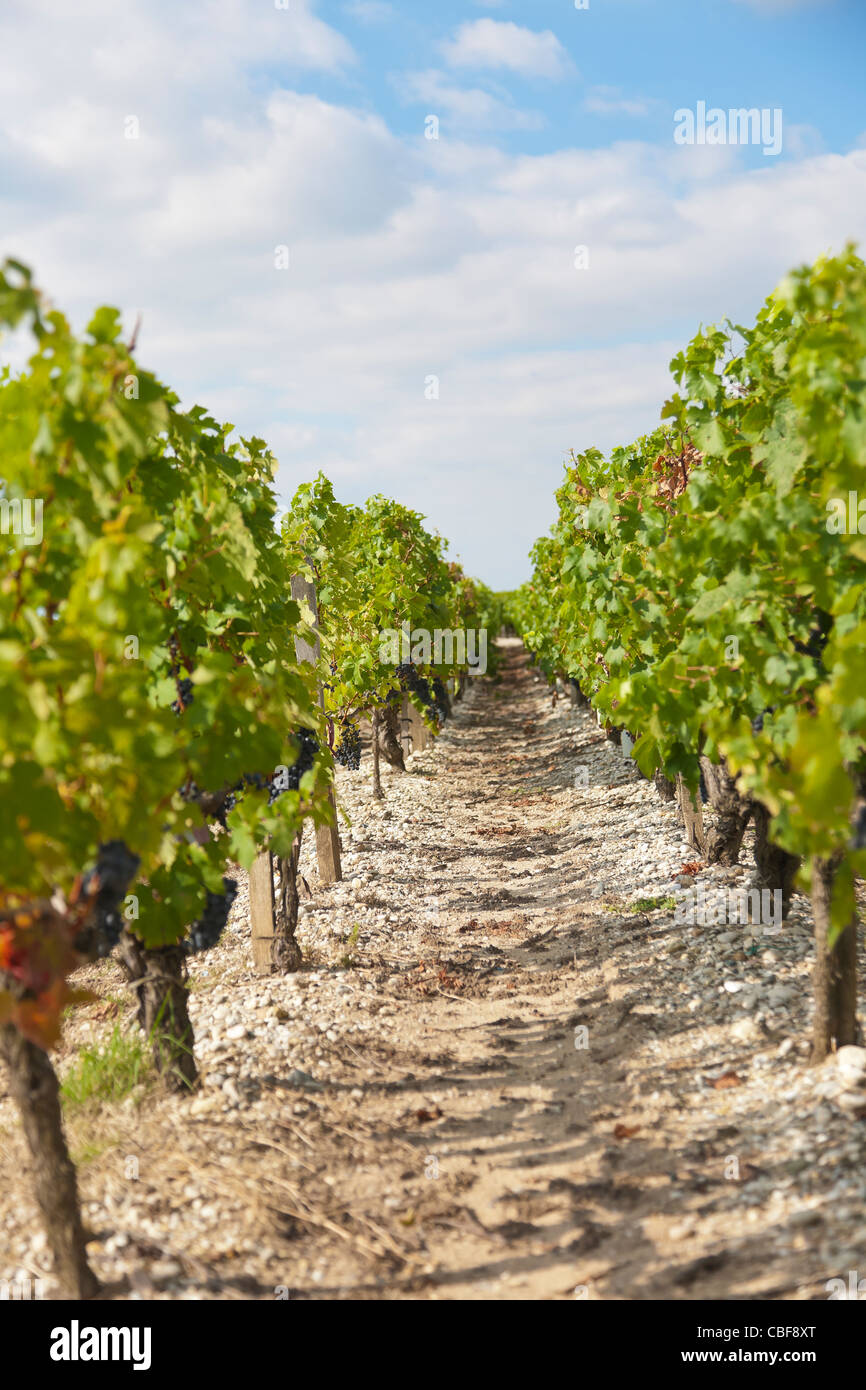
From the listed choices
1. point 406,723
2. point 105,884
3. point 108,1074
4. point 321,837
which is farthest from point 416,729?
point 105,884

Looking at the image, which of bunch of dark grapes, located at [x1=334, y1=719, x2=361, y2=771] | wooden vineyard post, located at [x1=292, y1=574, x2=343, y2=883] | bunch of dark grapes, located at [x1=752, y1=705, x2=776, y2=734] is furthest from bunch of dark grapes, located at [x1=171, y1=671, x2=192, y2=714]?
bunch of dark grapes, located at [x1=334, y1=719, x2=361, y2=771]

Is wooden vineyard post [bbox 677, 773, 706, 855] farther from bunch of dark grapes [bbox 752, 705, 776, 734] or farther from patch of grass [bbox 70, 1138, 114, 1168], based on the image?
patch of grass [bbox 70, 1138, 114, 1168]

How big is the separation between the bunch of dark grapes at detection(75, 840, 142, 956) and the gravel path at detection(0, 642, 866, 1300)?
4.53 feet

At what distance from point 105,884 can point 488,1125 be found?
9.23 ft

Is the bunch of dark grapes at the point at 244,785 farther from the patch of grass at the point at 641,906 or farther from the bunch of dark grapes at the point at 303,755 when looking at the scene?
the patch of grass at the point at 641,906

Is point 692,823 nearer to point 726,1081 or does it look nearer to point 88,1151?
point 726,1081

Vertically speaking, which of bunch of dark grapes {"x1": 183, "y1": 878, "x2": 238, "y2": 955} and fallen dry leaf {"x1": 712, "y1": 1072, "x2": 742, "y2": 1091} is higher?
bunch of dark grapes {"x1": 183, "y1": 878, "x2": 238, "y2": 955}

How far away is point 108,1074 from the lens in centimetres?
533

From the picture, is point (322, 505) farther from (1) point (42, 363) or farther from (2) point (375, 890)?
(1) point (42, 363)

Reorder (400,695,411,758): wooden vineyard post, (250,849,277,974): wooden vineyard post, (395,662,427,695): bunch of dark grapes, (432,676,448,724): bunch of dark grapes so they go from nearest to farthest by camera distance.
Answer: (250,849,277,974): wooden vineyard post → (395,662,427,695): bunch of dark grapes → (400,695,411,758): wooden vineyard post → (432,676,448,724): bunch of dark grapes

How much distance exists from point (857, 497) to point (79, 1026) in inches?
237

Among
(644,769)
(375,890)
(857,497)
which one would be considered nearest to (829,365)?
(857,497)

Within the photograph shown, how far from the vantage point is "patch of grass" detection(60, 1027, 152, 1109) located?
518 cm

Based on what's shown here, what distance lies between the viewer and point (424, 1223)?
4332mm
